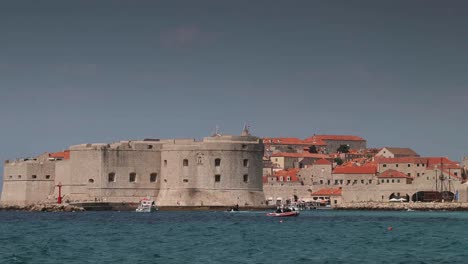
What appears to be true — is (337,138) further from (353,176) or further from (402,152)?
(353,176)

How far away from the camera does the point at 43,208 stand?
70.2 m

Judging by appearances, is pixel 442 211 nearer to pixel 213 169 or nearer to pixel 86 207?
pixel 213 169

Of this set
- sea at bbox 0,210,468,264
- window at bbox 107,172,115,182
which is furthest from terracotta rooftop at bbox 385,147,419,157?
sea at bbox 0,210,468,264

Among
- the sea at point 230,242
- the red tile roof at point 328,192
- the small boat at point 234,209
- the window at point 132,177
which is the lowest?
the sea at point 230,242

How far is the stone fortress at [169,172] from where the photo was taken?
6850 cm

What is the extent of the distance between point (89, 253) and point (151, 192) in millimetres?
38677

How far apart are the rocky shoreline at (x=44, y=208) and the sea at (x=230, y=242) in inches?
634

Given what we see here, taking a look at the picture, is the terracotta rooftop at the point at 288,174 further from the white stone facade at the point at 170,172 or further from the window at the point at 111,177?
the window at the point at 111,177

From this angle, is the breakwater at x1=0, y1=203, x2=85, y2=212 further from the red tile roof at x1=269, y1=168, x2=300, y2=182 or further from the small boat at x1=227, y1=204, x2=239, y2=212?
the red tile roof at x1=269, y1=168, x2=300, y2=182

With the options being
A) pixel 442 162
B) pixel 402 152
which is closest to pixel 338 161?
pixel 402 152

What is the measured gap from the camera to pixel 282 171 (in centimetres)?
10494

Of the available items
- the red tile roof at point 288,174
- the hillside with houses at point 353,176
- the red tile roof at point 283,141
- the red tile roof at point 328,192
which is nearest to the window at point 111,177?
the hillside with houses at point 353,176

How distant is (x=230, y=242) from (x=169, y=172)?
32.9 meters

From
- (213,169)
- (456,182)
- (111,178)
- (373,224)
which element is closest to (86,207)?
(111,178)
